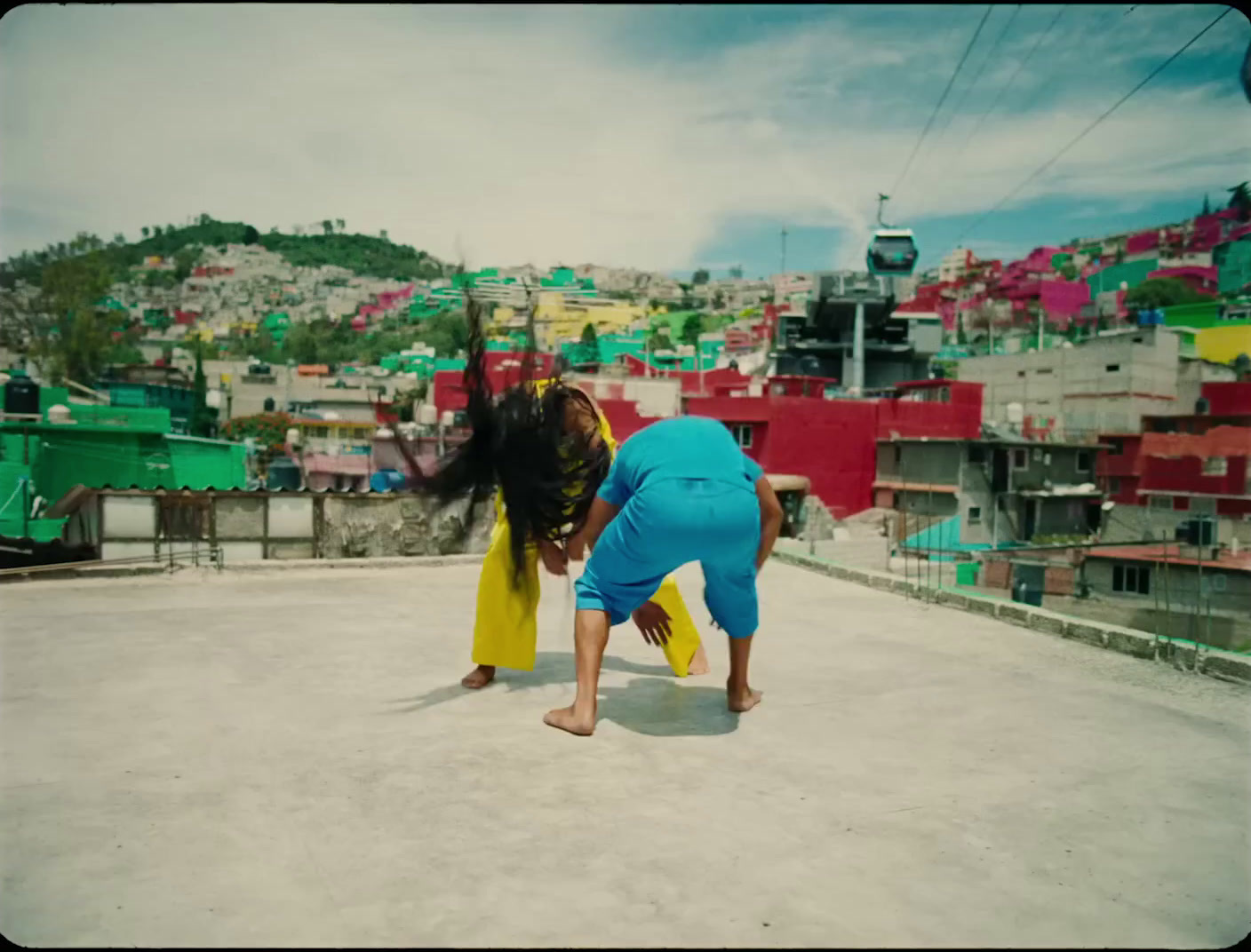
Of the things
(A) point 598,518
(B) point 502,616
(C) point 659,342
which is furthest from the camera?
(C) point 659,342

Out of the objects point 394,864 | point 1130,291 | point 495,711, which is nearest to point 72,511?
point 495,711

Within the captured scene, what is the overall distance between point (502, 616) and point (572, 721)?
0.95 m

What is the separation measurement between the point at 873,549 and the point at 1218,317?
38.7m

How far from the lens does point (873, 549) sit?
2500 centimetres

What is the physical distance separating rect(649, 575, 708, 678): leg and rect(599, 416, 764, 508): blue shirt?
1044 mm

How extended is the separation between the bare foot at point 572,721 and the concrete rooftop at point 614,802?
5 centimetres

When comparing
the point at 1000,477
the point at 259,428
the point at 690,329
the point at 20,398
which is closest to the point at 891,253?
the point at 1000,477

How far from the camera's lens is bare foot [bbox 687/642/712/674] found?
193 inches

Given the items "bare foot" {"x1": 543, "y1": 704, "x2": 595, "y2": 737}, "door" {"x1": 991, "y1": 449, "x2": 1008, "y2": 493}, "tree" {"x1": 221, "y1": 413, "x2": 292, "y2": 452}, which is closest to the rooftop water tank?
"bare foot" {"x1": 543, "y1": 704, "x2": 595, "y2": 737}

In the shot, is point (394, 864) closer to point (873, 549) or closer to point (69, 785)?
point (69, 785)

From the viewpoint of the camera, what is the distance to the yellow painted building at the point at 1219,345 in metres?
41.9

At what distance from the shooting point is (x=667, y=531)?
349cm

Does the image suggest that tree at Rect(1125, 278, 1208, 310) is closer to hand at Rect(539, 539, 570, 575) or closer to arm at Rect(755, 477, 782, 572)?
arm at Rect(755, 477, 782, 572)

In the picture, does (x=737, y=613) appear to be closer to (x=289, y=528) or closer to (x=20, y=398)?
(x=289, y=528)
